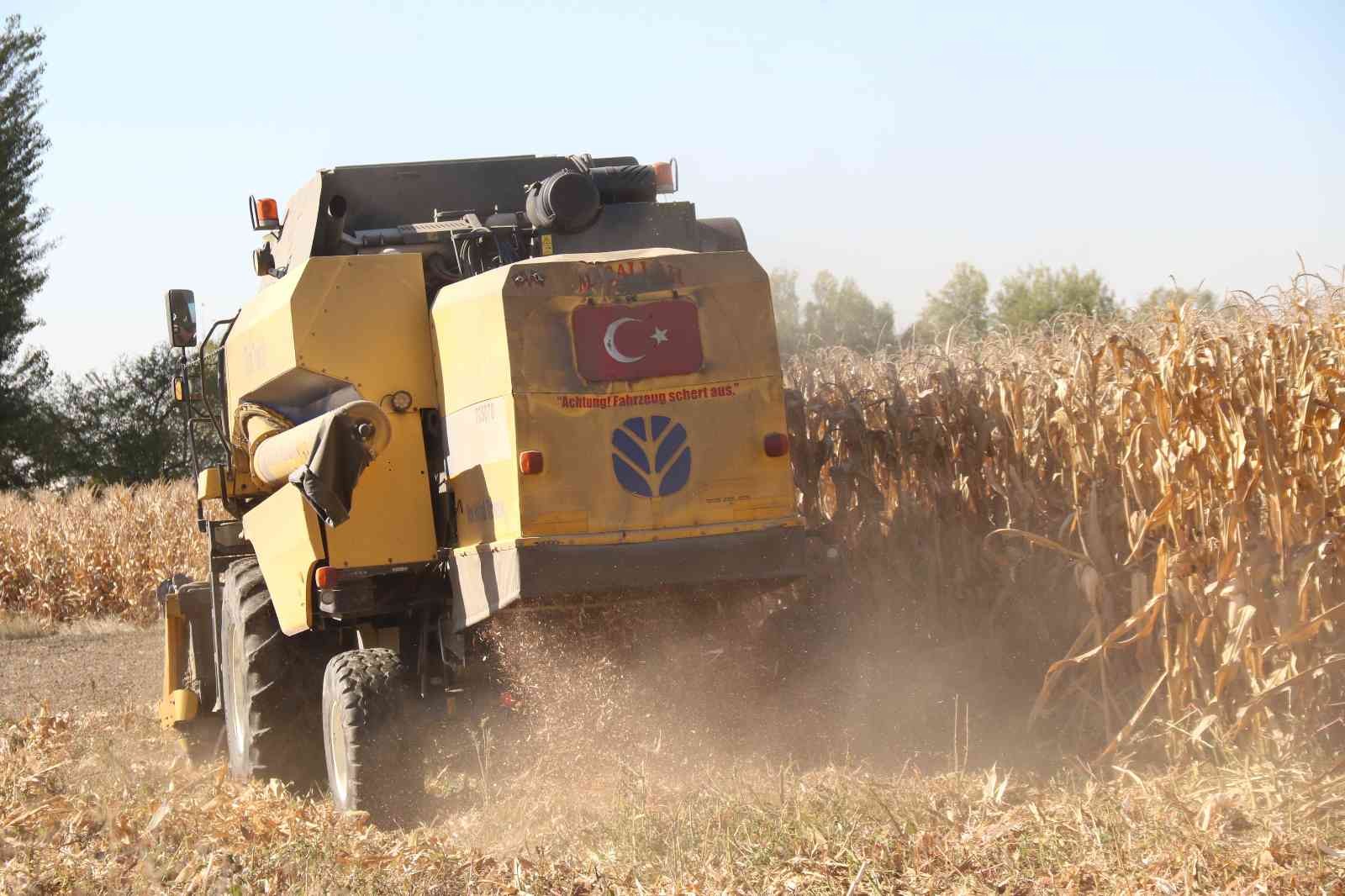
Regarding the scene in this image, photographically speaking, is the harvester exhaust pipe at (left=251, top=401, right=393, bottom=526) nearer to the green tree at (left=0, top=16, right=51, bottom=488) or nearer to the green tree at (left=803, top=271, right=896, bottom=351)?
the green tree at (left=803, top=271, right=896, bottom=351)

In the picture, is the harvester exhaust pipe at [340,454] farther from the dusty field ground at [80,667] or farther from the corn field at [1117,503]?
the dusty field ground at [80,667]

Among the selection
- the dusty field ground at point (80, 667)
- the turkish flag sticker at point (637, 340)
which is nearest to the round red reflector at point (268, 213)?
the turkish flag sticker at point (637, 340)

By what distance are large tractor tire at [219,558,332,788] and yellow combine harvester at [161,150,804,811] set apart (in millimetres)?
12

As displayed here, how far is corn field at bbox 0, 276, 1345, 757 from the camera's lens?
5.69 metres

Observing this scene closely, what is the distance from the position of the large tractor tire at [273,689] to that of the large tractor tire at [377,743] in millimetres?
860

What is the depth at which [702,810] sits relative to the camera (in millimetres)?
5156

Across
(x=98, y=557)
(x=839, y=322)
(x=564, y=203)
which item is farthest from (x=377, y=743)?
(x=98, y=557)

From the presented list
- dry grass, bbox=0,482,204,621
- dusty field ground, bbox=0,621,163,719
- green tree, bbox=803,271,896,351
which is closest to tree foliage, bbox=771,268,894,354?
green tree, bbox=803,271,896,351

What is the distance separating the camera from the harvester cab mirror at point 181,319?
7605 mm

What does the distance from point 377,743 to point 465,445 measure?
49.6 inches

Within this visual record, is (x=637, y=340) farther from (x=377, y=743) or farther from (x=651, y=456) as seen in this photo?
(x=377, y=743)

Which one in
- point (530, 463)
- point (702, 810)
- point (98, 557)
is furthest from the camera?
point (98, 557)

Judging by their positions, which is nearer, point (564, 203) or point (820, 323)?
point (564, 203)

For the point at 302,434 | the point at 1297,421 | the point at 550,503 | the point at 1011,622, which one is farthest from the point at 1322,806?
the point at 302,434
